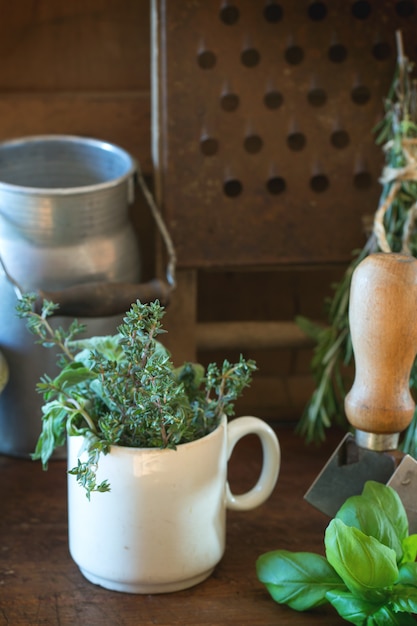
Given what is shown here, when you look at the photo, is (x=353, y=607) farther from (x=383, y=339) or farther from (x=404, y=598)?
(x=383, y=339)

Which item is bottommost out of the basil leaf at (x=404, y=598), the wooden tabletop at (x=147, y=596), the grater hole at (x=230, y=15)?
the wooden tabletop at (x=147, y=596)

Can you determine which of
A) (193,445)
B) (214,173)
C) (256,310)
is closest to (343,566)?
(193,445)

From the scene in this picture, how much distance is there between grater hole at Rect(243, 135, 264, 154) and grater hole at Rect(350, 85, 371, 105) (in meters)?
0.09

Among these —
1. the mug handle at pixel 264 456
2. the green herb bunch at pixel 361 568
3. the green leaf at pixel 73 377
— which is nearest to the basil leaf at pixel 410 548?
the green herb bunch at pixel 361 568

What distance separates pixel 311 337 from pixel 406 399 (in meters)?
0.24

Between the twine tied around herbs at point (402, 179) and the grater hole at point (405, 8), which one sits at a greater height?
the grater hole at point (405, 8)

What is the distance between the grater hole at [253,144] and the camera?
0.90m

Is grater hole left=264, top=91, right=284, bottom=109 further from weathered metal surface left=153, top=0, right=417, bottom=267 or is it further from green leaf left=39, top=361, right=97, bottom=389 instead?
green leaf left=39, top=361, right=97, bottom=389

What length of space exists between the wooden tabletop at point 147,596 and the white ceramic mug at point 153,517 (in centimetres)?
2

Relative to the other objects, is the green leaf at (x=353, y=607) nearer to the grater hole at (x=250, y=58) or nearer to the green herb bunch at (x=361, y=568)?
the green herb bunch at (x=361, y=568)

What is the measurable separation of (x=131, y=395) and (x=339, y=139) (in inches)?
15.4

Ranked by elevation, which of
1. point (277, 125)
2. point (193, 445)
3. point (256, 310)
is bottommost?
point (256, 310)

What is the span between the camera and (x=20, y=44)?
976 millimetres

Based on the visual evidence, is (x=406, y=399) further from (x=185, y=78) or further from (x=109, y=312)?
(x=185, y=78)
